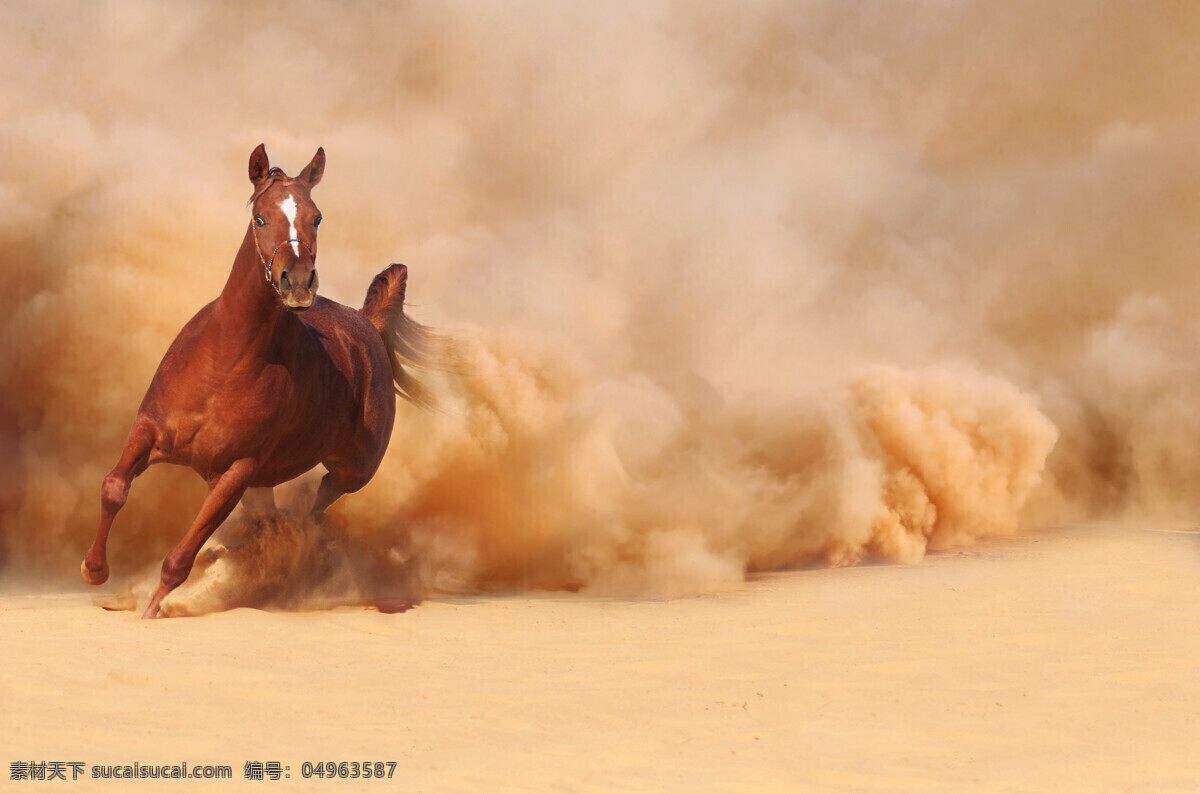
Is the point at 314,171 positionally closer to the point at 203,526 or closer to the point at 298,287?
the point at 298,287

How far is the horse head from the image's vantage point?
6.35 meters

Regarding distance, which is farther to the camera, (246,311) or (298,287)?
(246,311)

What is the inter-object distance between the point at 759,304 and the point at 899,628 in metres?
8.78

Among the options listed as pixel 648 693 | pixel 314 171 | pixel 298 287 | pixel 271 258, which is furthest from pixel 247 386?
pixel 648 693

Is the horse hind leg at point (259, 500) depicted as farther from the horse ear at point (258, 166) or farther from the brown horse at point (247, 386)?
the horse ear at point (258, 166)

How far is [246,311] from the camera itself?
7.08m

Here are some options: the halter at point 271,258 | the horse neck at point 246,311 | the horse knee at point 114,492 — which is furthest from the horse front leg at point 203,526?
the halter at point 271,258

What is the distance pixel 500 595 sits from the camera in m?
9.27

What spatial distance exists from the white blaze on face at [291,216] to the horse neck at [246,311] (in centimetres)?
55

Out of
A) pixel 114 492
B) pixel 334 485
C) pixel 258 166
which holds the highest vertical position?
pixel 258 166

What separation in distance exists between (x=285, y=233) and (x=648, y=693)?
3184 mm

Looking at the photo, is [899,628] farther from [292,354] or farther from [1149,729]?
[292,354]

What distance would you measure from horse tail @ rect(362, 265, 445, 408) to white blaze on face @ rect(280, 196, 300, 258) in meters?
3.39

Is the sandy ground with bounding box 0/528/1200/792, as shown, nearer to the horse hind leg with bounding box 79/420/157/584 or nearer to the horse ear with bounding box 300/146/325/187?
the horse hind leg with bounding box 79/420/157/584
